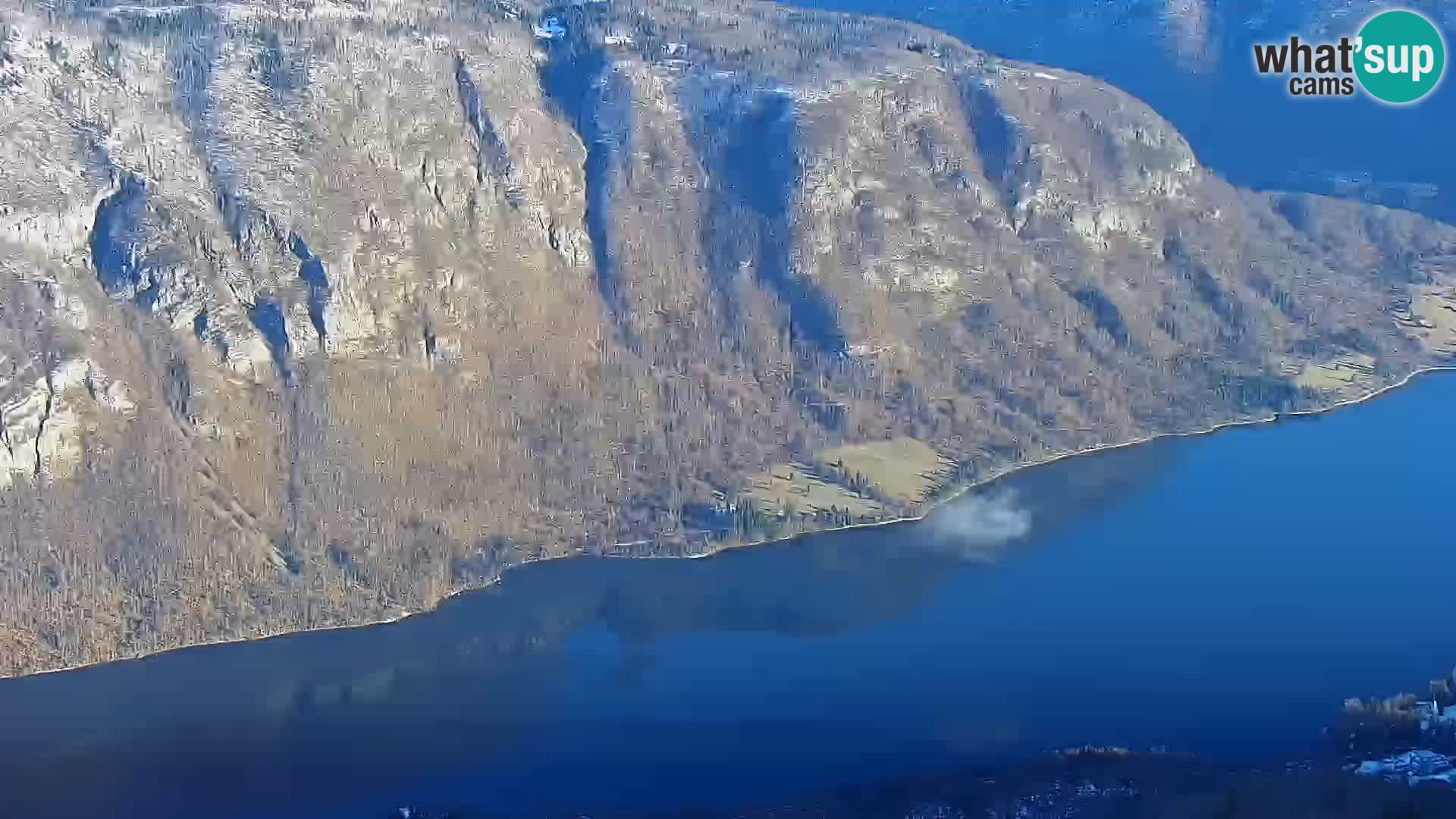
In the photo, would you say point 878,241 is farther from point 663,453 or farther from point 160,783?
point 160,783

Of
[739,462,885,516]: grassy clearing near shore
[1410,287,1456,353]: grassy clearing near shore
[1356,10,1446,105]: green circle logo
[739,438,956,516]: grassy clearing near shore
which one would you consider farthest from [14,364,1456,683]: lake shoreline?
[1356,10,1446,105]: green circle logo

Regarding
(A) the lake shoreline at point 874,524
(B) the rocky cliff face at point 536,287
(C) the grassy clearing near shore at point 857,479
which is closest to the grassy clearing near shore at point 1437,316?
(B) the rocky cliff face at point 536,287

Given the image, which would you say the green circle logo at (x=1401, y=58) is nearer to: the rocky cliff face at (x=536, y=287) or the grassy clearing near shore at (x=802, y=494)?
the rocky cliff face at (x=536, y=287)

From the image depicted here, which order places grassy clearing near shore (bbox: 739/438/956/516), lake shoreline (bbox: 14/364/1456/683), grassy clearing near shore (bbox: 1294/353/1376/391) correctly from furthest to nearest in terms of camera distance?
1. grassy clearing near shore (bbox: 1294/353/1376/391)
2. grassy clearing near shore (bbox: 739/438/956/516)
3. lake shoreline (bbox: 14/364/1456/683)

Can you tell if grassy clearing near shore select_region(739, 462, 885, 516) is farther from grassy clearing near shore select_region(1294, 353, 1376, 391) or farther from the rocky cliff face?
grassy clearing near shore select_region(1294, 353, 1376, 391)

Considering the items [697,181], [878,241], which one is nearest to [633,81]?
[697,181]
